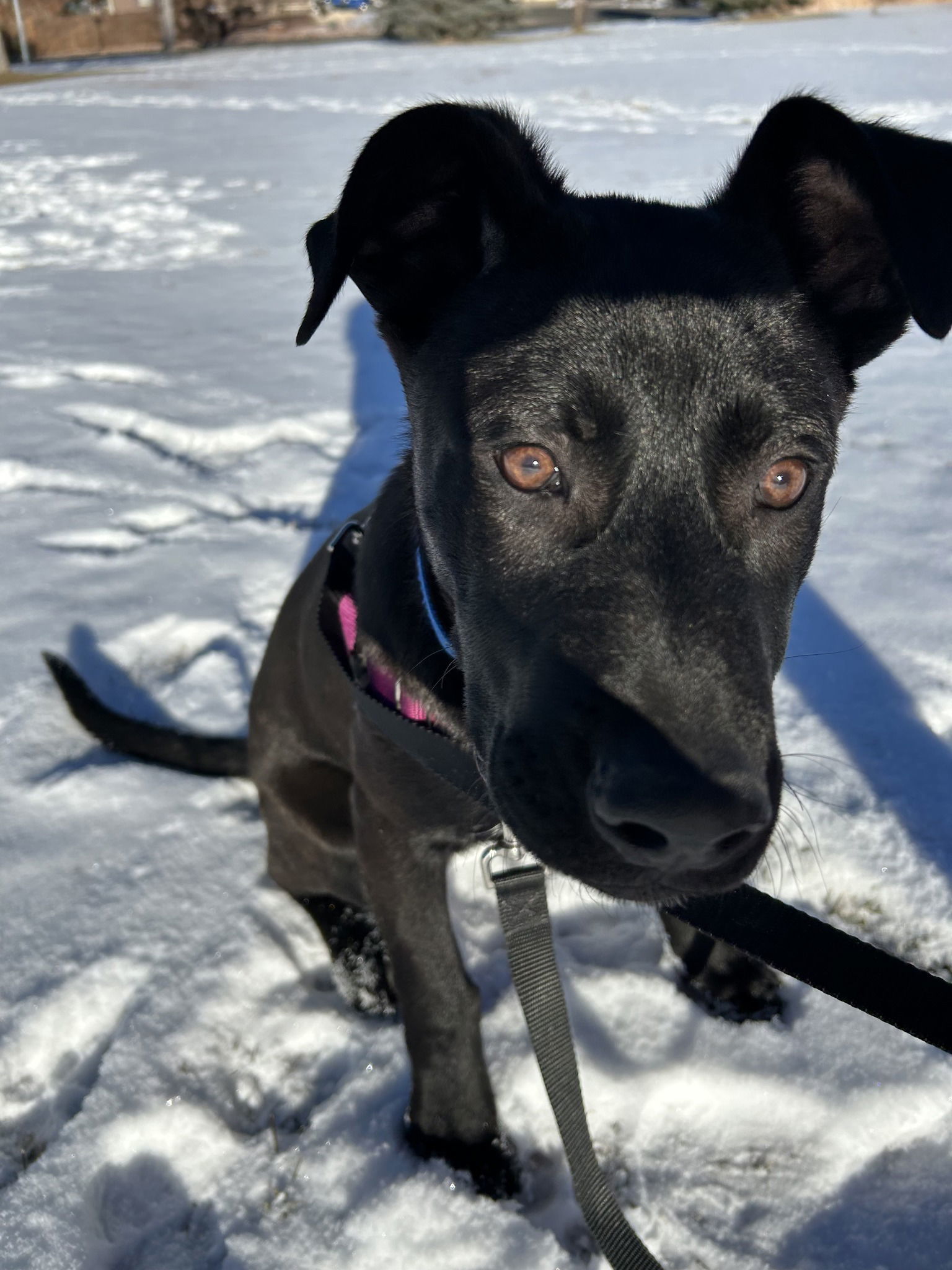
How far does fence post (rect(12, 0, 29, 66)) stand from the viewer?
92.0 feet

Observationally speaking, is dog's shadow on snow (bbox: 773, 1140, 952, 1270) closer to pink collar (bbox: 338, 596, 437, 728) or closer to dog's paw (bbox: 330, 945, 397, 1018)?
dog's paw (bbox: 330, 945, 397, 1018)

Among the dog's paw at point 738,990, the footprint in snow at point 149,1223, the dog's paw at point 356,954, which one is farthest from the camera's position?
the dog's paw at point 356,954

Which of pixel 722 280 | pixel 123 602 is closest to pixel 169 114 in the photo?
pixel 123 602

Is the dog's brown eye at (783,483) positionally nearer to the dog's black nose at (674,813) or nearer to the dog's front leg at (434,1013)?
the dog's black nose at (674,813)

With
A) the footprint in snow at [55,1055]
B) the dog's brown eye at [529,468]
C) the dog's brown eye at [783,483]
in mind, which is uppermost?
the dog's brown eye at [529,468]

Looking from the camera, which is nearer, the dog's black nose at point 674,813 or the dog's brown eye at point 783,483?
the dog's black nose at point 674,813

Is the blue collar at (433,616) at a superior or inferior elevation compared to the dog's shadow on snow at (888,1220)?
superior

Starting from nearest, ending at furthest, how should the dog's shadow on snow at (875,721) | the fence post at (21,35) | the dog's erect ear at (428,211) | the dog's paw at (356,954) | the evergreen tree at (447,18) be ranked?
1. the dog's erect ear at (428,211)
2. the dog's paw at (356,954)
3. the dog's shadow on snow at (875,721)
4. the evergreen tree at (447,18)
5. the fence post at (21,35)

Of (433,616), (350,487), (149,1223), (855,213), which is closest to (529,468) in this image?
(433,616)

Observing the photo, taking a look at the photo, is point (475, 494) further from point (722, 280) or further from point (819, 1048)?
point (819, 1048)

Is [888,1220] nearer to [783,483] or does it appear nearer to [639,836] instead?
[639,836]

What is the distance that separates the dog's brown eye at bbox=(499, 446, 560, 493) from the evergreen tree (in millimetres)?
30362

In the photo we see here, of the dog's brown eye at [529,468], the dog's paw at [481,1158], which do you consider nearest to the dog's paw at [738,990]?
the dog's paw at [481,1158]

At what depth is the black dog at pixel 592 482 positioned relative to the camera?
1351 millimetres
